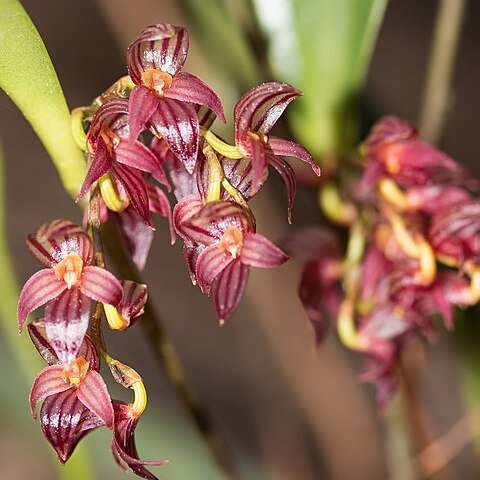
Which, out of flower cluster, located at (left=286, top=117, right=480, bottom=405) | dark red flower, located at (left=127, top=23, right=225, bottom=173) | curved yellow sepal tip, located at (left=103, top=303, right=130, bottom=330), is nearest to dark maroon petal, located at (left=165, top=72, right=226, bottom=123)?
dark red flower, located at (left=127, top=23, right=225, bottom=173)

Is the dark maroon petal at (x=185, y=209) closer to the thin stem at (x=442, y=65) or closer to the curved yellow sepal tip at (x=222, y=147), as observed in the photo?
the curved yellow sepal tip at (x=222, y=147)

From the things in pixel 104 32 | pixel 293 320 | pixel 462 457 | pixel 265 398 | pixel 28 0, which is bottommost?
pixel 462 457

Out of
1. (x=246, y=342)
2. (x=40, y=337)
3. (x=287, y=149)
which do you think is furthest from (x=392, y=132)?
(x=246, y=342)

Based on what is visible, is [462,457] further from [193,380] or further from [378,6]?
[378,6]

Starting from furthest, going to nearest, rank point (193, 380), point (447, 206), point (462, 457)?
point (193, 380) → point (462, 457) → point (447, 206)

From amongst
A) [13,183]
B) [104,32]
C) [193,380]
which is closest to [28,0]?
[104,32]

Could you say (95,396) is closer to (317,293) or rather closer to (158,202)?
(158,202)

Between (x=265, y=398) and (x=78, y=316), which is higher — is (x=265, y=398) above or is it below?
below
